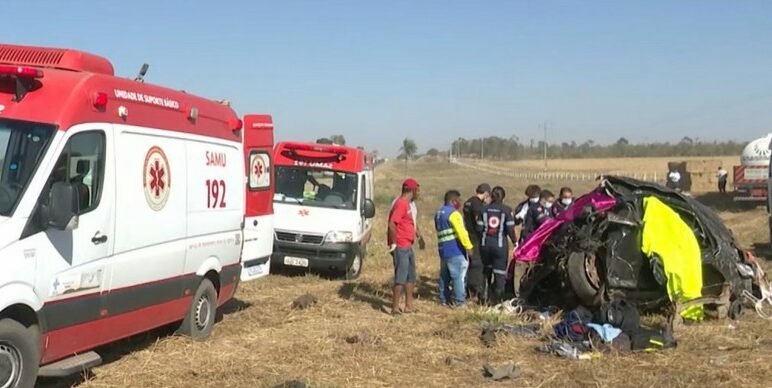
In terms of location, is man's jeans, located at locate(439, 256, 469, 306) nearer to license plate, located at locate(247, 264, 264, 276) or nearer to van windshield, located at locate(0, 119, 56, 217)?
license plate, located at locate(247, 264, 264, 276)

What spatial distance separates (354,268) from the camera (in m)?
14.2

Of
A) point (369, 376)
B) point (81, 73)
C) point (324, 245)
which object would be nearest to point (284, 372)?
point (369, 376)

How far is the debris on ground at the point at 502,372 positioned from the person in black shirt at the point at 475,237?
3.79 metres

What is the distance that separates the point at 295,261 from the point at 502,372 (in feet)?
23.1

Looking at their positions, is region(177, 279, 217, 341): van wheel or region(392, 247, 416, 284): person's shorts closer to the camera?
region(177, 279, 217, 341): van wheel

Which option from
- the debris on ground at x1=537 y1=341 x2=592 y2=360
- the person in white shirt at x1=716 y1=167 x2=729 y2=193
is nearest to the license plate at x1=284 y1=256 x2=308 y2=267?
the debris on ground at x1=537 y1=341 x2=592 y2=360

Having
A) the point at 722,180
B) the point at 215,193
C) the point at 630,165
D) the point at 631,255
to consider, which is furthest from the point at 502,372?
the point at 630,165

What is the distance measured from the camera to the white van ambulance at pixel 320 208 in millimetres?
13742

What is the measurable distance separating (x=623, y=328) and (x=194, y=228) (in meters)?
4.53

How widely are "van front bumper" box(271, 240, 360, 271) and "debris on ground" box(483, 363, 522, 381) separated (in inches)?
258

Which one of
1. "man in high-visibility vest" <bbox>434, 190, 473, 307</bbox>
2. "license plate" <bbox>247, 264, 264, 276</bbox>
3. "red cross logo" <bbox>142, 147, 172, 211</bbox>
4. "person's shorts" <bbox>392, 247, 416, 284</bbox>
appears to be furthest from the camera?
"man in high-visibility vest" <bbox>434, 190, 473, 307</bbox>

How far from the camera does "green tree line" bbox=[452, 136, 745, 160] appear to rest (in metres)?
115

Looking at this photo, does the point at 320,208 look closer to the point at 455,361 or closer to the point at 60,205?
the point at 455,361

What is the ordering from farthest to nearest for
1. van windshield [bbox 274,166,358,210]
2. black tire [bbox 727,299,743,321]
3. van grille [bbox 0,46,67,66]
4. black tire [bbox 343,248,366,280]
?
van windshield [bbox 274,166,358,210] → black tire [bbox 343,248,366,280] → black tire [bbox 727,299,743,321] → van grille [bbox 0,46,67,66]
